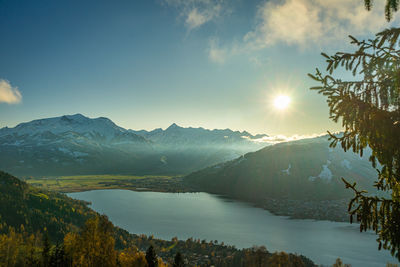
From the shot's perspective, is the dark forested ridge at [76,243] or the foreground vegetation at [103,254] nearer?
the foreground vegetation at [103,254]

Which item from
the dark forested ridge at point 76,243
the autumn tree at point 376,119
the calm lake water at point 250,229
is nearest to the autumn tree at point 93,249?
the dark forested ridge at point 76,243

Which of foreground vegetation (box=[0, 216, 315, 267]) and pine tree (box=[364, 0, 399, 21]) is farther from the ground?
pine tree (box=[364, 0, 399, 21])

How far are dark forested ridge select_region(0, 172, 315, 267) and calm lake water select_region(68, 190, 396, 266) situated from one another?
13493 mm

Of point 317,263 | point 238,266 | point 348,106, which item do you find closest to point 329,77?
point 348,106

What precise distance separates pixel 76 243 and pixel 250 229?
106m

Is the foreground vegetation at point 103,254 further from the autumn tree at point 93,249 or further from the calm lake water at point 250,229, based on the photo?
the calm lake water at point 250,229

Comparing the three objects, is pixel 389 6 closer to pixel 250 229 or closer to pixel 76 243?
pixel 76 243

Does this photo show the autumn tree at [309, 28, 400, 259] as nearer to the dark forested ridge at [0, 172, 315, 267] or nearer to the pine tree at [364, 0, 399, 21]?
the pine tree at [364, 0, 399, 21]

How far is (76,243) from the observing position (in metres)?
40.9

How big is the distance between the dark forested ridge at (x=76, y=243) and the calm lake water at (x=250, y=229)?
531 inches

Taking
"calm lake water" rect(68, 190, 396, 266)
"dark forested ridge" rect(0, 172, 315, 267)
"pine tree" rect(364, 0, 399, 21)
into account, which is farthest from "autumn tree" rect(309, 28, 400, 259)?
"calm lake water" rect(68, 190, 396, 266)

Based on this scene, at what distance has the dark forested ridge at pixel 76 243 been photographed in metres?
39.8

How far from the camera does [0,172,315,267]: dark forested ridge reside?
39.8 meters

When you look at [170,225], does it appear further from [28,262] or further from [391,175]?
[391,175]
